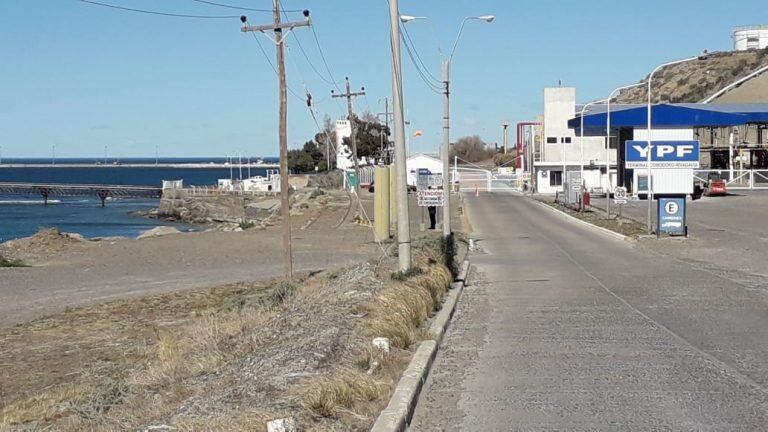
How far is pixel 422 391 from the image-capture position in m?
9.52

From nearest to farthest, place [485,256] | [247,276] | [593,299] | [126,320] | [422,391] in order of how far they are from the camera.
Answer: [422,391], [593,299], [126,320], [247,276], [485,256]

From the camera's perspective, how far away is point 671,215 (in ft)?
109

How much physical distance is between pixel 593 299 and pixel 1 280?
17.4m

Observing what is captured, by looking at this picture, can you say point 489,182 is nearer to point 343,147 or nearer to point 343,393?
point 343,147

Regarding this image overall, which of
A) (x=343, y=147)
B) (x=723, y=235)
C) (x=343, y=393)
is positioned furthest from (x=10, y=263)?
(x=343, y=147)

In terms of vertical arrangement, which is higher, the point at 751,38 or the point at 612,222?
the point at 751,38

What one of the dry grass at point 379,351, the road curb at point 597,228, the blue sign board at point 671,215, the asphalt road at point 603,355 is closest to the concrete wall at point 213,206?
the road curb at point 597,228

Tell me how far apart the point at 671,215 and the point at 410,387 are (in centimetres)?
2609

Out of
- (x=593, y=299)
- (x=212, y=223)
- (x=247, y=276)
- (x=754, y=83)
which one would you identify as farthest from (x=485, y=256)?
(x=754, y=83)

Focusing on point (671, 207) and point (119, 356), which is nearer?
point (119, 356)

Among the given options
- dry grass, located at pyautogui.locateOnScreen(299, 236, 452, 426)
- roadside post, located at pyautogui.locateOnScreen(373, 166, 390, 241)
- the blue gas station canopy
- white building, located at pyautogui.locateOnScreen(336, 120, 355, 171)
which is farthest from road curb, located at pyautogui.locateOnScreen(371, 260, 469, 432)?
white building, located at pyautogui.locateOnScreen(336, 120, 355, 171)

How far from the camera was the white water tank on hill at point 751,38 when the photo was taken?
181000 millimetres

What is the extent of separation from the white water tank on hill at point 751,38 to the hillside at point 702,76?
16.9ft

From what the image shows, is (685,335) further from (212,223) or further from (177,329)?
(212,223)
